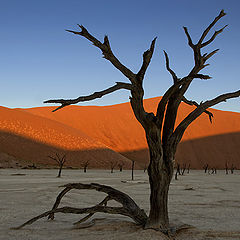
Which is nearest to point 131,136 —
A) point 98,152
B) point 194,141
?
point 194,141

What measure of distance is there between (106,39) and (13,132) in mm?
60389

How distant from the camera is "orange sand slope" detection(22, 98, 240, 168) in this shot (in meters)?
76.8

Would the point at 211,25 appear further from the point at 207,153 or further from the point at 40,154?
the point at 207,153

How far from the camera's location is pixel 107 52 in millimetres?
4539

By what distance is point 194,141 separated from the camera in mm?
84875

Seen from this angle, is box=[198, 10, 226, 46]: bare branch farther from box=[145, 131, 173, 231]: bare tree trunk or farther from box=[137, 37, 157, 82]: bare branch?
box=[145, 131, 173, 231]: bare tree trunk

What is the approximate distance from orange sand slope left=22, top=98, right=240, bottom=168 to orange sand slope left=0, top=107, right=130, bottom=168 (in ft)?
27.2

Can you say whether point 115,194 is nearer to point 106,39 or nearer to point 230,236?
point 230,236

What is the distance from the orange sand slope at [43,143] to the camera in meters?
56.1

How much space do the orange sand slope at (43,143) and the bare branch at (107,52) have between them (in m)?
50.6

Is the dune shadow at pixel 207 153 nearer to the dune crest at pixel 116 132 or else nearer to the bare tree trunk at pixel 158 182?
the dune crest at pixel 116 132

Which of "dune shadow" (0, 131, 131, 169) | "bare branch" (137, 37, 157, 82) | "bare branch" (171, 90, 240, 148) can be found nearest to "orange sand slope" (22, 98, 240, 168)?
"dune shadow" (0, 131, 131, 169)

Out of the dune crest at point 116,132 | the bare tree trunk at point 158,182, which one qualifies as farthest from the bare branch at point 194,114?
the dune crest at point 116,132

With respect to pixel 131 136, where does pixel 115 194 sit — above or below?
below
